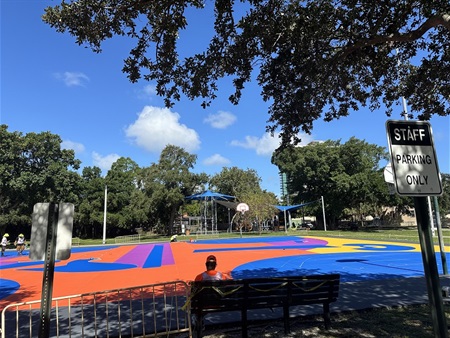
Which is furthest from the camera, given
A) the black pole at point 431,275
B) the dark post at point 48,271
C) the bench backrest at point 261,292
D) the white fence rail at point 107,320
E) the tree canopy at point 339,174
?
the tree canopy at point 339,174

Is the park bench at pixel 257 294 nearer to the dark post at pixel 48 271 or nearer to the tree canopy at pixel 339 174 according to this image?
the dark post at pixel 48 271

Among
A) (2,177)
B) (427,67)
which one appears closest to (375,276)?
(427,67)

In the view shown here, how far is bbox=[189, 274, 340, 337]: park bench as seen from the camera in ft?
17.3

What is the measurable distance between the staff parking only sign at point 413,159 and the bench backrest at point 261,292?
3.34 metres

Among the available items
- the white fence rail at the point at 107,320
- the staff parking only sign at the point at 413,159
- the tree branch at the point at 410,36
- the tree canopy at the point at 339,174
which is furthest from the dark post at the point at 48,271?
the tree canopy at the point at 339,174

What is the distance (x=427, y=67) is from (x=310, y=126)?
3.03 metres

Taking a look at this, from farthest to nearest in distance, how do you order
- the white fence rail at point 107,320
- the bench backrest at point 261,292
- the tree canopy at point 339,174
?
1. the tree canopy at point 339,174
2. the white fence rail at point 107,320
3. the bench backrest at point 261,292

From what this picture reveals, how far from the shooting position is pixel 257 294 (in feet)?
18.2

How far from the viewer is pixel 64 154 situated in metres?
43.3

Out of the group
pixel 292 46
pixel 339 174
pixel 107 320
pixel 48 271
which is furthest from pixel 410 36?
pixel 339 174

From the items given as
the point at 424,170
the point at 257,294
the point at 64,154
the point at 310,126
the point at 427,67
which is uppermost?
the point at 64,154

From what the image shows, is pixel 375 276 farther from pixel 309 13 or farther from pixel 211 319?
pixel 309 13

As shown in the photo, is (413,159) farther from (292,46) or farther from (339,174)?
(339,174)

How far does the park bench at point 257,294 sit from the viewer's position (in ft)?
17.3
